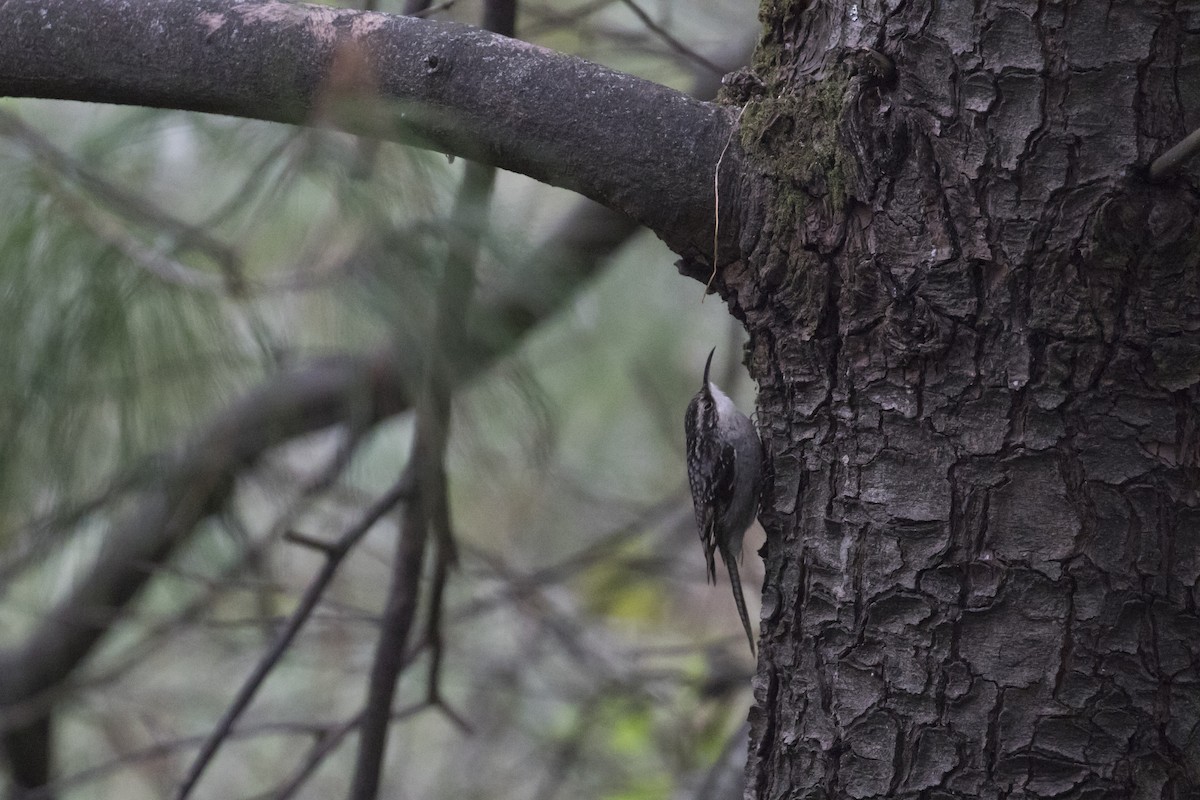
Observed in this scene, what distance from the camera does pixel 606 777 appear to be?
4.50m

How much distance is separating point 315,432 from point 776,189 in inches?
74.3

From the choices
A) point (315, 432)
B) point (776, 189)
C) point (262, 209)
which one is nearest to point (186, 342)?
point (262, 209)

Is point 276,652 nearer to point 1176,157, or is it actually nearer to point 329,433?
point 329,433

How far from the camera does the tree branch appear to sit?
4.66 feet

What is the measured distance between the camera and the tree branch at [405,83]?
4.66 ft

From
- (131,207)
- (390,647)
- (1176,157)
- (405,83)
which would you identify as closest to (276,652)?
(390,647)

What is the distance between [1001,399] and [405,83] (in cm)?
88

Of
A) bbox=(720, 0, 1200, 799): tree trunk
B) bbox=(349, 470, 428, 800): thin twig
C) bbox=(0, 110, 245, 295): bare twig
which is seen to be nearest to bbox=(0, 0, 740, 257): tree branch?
bbox=(720, 0, 1200, 799): tree trunk

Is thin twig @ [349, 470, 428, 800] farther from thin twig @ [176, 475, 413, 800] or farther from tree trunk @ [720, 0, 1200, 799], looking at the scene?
tree trunk @ [720, 0, 1200, 799]

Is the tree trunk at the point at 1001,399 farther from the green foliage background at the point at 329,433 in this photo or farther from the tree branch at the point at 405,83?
the green foliage background at the point at 329,433

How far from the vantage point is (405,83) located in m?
1.45

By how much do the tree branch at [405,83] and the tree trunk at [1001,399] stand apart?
0.65 ft

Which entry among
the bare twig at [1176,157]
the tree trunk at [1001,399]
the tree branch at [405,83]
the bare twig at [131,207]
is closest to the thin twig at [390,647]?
the bare twig at [131,207]

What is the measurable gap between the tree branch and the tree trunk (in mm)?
199
